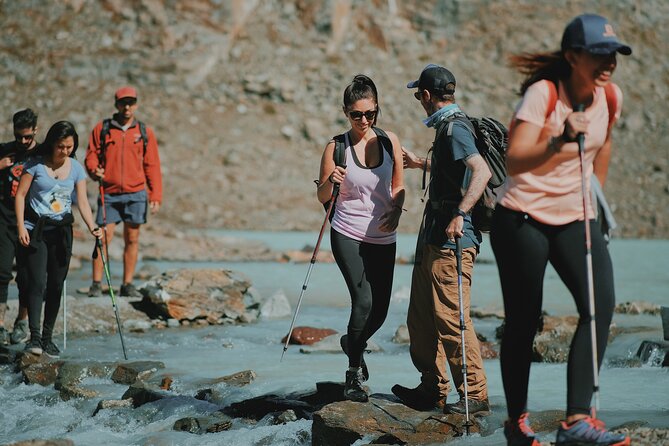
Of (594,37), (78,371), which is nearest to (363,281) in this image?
(594,37)

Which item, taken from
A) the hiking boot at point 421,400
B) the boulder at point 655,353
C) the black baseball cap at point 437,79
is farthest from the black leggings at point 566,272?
the boulder at point 655,353

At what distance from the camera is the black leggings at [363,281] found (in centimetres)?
648

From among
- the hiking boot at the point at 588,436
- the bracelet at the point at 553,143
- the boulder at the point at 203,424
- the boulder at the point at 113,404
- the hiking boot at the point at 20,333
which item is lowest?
the boulder at the point at 113,404

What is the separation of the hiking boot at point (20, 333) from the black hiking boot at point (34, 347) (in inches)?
34.4

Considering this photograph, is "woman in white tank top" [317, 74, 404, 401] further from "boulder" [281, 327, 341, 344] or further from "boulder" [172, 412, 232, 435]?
"boulder" [281, 327, 341, 344]

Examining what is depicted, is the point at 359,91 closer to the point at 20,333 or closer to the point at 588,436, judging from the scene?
the point at 588,436

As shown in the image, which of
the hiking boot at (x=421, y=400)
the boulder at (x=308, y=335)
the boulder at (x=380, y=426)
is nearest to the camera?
the boulder at (x=380, y=426)

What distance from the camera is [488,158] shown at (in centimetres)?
616

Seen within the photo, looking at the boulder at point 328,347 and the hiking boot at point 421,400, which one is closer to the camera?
the hiking boot at point 421,400

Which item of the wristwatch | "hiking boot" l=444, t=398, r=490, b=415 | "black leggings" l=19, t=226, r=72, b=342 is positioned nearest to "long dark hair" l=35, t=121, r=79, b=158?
"black leggings" l=19, t=226, r=72, b=342

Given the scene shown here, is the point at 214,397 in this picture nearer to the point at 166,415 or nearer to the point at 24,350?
the point at 166,415

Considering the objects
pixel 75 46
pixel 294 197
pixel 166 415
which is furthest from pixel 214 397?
pixel 75 46

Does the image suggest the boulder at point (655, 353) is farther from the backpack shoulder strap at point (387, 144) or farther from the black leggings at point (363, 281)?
the backpack shoulder strap at point (387, 144)

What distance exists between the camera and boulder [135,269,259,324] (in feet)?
39.2
